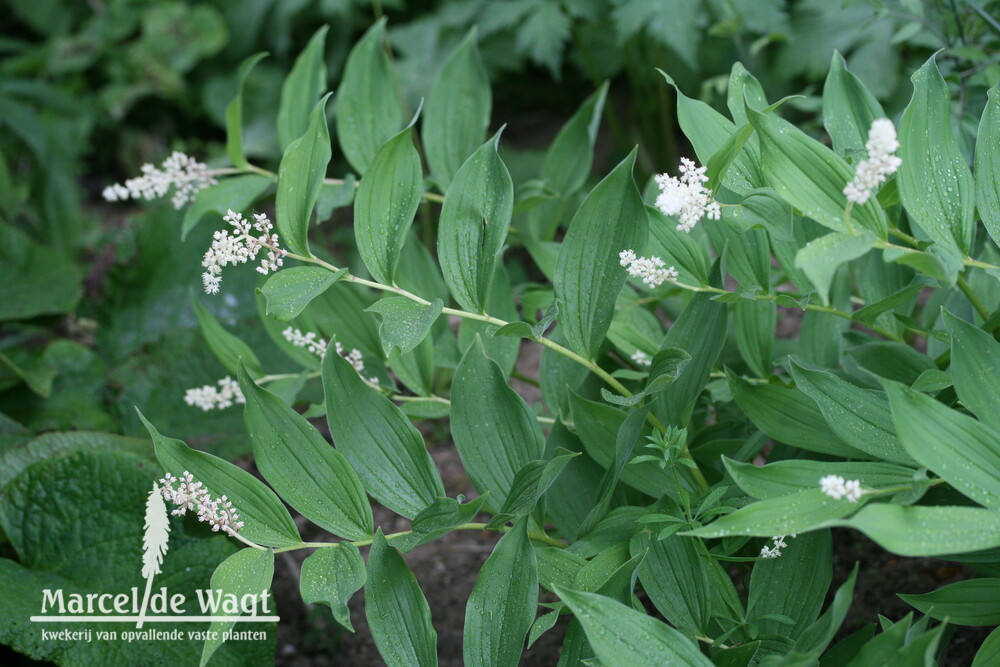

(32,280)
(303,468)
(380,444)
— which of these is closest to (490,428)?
(380,444)

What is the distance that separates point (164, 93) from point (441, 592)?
2.61 meters

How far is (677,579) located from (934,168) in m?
0.60

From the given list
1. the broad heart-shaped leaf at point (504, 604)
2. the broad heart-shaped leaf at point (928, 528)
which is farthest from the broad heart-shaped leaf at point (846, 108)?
the broad heart-shaped leaf at point (504, 604)

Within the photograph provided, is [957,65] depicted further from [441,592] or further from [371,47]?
[441,592]

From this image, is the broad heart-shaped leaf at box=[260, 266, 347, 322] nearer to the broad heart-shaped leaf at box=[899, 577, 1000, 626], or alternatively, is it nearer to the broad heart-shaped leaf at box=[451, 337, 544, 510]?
the broad heart-shaped leaf at box=[451, 337, 544, 510]

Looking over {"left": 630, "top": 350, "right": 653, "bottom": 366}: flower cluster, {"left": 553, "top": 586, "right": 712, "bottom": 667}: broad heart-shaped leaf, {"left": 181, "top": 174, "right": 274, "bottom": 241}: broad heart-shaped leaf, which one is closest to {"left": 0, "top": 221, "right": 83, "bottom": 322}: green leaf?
{"left": 181, "top": 174, "right": 274, "bottom": 241}: broad heart-shaped leaf

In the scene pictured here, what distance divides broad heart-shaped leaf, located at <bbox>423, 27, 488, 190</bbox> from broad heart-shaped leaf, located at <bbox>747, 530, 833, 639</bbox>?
0.90 meters

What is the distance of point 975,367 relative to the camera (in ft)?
3.02

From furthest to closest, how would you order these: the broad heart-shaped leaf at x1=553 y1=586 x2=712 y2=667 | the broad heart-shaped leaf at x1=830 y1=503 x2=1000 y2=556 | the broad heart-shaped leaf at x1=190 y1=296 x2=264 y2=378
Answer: the broad heart-shaped leaf at x1=190 y1=296 x2=264 y2=378, the broad heart-shaped leaf at x1=553 y1=586 x2=712 y2=667, the broad heart-shaped leaf at x1=830 y1=503 x2=1000 y2=556

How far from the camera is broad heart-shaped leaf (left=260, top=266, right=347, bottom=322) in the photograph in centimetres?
99

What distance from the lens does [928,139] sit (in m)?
1.01

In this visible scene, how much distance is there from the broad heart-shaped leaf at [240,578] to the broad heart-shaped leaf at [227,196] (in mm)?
730

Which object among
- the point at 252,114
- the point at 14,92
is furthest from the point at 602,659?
the point at 14,92

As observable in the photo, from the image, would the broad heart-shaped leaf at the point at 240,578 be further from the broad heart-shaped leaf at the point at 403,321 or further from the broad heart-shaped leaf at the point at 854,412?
the broad heart-shaped leaf at the point at 854,412
